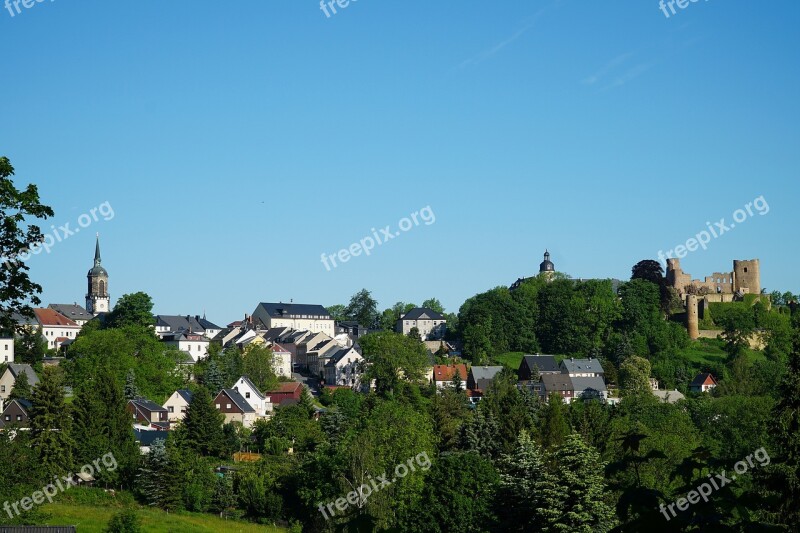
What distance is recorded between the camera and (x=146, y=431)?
58.2m

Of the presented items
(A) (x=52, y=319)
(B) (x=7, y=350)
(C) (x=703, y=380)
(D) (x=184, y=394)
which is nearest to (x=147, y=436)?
(D) (x=184, y=394)

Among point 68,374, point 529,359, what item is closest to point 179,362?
point 68,374

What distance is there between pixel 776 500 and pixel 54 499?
39071 millimetres

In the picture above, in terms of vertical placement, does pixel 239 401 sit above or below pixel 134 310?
below

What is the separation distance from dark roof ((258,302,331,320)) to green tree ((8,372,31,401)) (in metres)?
55.4

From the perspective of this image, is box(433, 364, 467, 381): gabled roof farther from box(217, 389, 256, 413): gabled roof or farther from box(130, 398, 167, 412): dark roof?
box(130, 398, 167, 412): dark roof

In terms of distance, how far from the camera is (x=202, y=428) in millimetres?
54656

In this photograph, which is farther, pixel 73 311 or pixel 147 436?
pixel 73 311

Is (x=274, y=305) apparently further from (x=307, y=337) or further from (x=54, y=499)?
(x=54, y=499)

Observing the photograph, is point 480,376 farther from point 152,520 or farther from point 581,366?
point 152,520
